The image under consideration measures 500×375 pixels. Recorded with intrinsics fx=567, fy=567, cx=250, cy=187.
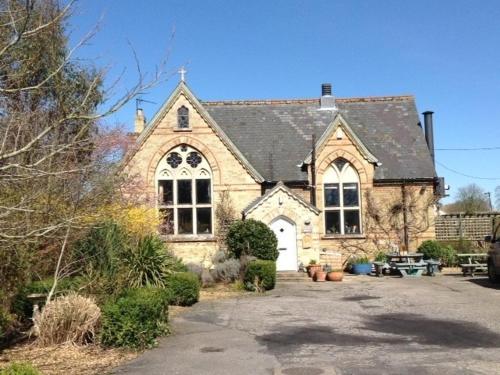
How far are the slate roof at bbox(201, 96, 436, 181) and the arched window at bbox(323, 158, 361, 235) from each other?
3.95ft

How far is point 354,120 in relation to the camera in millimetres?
28469

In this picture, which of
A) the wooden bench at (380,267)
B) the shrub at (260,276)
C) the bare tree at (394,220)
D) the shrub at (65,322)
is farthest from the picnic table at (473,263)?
the shrub at (65,322)

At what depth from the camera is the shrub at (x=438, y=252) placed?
24.3 m

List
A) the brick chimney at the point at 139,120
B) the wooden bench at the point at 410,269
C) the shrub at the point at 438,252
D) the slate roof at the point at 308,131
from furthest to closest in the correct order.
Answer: the brick chimney at the point at 139,120, the slate roof at the point at 308,131, the shrub at the point at 438,252, the wooden bench at the point at 410,269

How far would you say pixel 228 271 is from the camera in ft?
64.1

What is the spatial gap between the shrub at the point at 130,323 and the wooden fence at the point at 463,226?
20.7m

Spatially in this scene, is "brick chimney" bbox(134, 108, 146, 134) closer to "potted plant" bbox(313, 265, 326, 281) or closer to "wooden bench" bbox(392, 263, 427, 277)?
"potted plant" bbox(313, 265, 326, 281)

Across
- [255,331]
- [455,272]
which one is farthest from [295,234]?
[255,331]

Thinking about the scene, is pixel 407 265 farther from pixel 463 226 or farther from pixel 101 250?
pixel 101 250

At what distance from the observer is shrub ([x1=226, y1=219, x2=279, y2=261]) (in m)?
21.6

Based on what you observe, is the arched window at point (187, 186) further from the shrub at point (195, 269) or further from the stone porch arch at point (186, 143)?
the shrub at point (195, 269)

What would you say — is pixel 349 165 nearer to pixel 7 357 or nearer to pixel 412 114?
pixel 412 114

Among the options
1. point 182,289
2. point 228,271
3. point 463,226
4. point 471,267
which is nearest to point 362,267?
point 471,267

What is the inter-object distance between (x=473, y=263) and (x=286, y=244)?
7503 mm
